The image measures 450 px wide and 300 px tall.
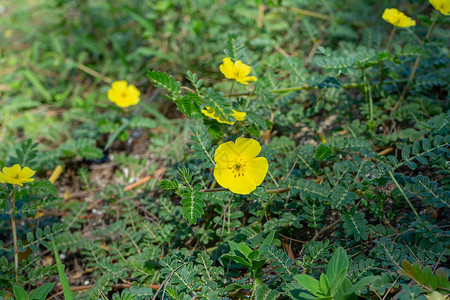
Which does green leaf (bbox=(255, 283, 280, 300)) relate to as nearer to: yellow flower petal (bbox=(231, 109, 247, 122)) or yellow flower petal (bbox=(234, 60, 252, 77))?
yellow flower petal (bbox=(231, 109, 247, 122))

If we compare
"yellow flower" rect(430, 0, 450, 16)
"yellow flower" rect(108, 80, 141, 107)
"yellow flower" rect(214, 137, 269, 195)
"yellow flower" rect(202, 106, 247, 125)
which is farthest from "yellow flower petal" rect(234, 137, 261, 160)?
"yellow flower" rect(108, 80, 141, 107)

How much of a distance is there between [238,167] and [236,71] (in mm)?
575

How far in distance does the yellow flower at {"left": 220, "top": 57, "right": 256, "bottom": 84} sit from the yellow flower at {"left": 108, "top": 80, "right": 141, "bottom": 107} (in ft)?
3.95

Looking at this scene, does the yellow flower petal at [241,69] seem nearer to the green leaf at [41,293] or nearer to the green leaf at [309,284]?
the green leaf at [309,284]

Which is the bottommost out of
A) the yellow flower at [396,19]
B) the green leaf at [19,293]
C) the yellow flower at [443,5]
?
the green leaf at [19,293]

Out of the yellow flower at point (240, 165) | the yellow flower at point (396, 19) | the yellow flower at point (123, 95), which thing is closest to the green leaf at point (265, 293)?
the yellow flower at point (240, 165)

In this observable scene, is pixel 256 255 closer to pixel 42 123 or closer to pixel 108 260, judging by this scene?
pixel 108 260

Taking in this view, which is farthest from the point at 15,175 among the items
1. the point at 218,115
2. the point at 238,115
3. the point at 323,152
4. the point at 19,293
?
the point at 323,152

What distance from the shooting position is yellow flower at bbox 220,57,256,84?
1.83 metres

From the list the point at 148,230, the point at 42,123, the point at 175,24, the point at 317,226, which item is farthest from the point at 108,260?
the point at 175,24

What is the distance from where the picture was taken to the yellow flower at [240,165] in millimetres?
1587

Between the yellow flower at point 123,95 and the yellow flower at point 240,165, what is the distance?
1.46 meters

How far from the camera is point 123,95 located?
296cm

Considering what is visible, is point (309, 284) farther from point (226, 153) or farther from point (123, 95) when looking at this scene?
point (123, 95)
